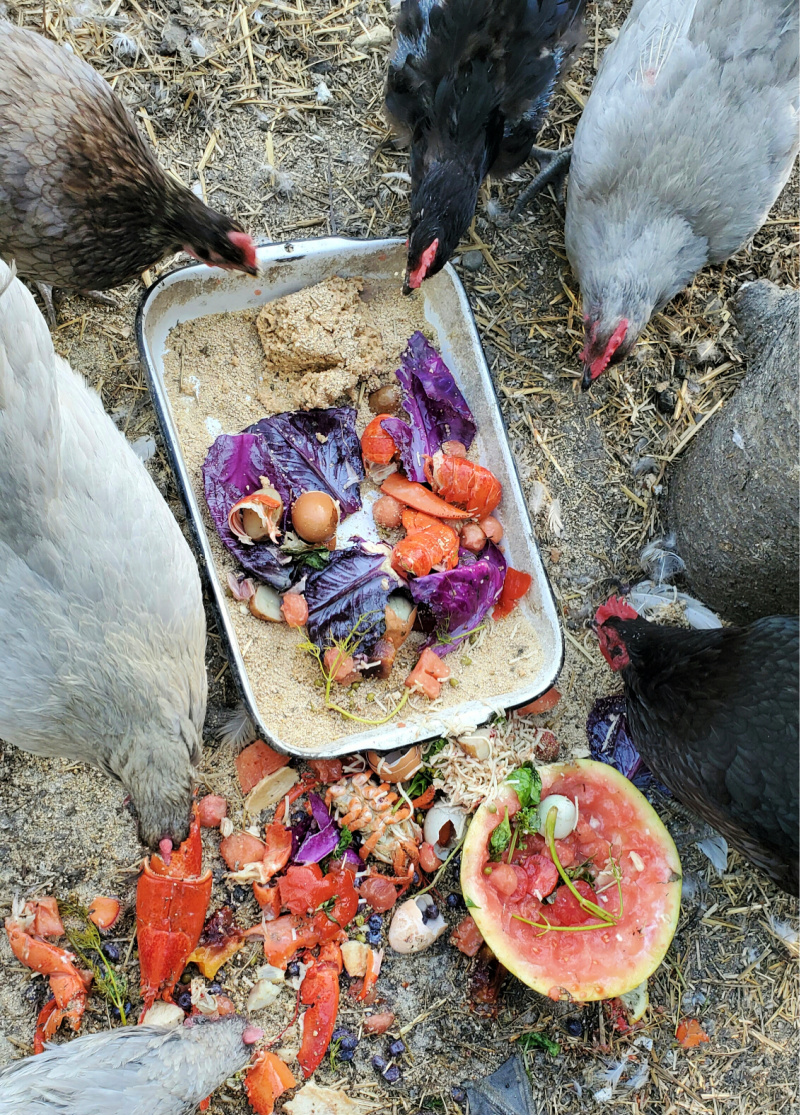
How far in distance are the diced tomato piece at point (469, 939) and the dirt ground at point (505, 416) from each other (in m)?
0.06

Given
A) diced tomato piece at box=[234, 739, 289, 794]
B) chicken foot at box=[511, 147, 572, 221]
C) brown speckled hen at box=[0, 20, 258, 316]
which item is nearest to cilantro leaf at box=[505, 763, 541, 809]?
diced tomato piece at box=[234, 739, 289, 794]

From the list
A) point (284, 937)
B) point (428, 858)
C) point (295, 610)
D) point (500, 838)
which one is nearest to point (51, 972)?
point (284, 937)

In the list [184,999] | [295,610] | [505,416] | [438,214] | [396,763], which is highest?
[438,214]

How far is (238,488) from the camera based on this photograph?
2.53 metres

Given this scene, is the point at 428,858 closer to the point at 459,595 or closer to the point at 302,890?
the point at 302,890

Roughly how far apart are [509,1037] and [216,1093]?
0.95 metres

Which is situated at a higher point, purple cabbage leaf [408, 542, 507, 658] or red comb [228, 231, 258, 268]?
red comb [228, 231, 258, 268]

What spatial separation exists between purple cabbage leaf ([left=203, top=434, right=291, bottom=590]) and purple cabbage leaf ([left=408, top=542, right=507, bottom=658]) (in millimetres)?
452

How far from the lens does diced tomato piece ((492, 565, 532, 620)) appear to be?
2.62 metres

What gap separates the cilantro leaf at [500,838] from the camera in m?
2.41

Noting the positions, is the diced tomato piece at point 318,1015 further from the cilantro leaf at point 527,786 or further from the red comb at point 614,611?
the red comb at point 614,611

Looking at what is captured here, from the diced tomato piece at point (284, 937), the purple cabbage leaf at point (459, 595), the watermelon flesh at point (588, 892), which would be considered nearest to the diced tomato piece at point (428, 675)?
the purple cabbage leaf at point (459, 595)

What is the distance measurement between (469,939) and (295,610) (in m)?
1.21

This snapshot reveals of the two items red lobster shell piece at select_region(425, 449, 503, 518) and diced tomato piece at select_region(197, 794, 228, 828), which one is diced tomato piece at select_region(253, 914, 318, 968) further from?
red lobster shell piece at select_region(425, 449, 503, 518)
